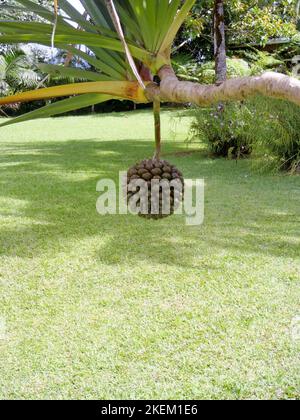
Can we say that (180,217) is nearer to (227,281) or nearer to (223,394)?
(227,281)

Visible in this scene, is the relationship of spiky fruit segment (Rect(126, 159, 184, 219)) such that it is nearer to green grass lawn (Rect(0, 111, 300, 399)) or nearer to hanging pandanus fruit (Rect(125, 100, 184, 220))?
hanging pandanus fruit (Rect(125, 100, 184, 220))

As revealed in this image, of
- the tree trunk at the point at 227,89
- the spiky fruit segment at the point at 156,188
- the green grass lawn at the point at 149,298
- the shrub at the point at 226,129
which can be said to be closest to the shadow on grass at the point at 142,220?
the green grass lawn at the point at 149,298

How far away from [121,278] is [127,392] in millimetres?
1477

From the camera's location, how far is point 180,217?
561 centimetres

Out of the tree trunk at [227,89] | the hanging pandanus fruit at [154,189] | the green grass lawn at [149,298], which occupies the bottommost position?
the green grass lawn at [149,298]

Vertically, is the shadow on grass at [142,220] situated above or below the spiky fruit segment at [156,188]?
below

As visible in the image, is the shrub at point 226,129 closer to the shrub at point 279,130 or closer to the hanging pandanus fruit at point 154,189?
the shrub at point 279,130

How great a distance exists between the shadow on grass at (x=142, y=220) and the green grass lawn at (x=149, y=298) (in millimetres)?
21

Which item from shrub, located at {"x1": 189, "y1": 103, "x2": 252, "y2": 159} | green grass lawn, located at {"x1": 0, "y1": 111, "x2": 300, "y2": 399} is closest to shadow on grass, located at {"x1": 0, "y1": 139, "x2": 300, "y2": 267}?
green grass lawn, located at {"x1": 0, "y1": 111, "x2": 300, "y2": 399}

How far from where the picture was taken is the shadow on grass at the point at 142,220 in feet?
15.1

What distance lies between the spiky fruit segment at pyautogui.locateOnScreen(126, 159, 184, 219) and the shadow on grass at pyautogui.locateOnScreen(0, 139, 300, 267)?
3.42 meters

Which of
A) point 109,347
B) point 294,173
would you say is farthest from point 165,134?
point 109,347

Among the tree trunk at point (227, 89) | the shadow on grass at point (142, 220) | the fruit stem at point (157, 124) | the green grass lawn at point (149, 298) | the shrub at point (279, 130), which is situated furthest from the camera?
the shrub at point (279, 130)

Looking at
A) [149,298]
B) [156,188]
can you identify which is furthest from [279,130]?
[156,188]
